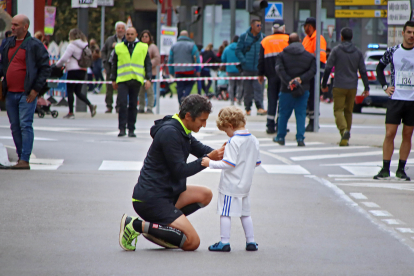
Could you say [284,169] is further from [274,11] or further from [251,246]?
[274,11]

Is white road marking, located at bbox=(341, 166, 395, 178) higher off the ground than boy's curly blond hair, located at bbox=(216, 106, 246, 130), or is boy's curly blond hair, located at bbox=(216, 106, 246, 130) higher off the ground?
boy's curly blond hair, located at bbox=(216, 106, 246, 130)

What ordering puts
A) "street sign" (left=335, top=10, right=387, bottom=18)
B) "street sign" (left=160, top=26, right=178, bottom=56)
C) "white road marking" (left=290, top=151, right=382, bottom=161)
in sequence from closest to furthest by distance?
"white road marking" (left=290, top=151, right=382, bottom=161) → "street sign" (left=160, top=26, right=178, bottom=56) → "street sign" (left=335, top=10, right=387, bottom=18)

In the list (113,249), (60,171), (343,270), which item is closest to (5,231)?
(113,249)

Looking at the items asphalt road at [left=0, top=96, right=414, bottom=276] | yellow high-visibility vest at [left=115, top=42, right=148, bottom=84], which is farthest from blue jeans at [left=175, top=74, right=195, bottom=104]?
asphalt road at [left=0, top=96, right=414, bottom=276]

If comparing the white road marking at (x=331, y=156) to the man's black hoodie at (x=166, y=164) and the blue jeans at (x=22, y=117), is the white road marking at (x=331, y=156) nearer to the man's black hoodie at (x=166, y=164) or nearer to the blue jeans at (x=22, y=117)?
the blue jeans at (x=22, y=117)

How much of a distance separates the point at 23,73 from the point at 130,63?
4.42 metres

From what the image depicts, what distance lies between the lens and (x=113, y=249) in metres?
5.63

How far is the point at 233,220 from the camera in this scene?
696cm

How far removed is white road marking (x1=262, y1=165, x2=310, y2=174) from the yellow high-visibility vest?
155 inches

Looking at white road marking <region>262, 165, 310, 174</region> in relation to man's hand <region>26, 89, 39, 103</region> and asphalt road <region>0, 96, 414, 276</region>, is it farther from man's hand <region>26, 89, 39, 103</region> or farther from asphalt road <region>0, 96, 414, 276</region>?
man's hand <region>26, 89, 39, 103</region>

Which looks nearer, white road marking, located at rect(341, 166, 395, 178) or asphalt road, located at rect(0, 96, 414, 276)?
asphalt road, located at rect(0, 96, 414, 276)

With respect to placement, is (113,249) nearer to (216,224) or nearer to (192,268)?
(192,268)

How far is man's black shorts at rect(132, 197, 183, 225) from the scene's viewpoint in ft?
18.5

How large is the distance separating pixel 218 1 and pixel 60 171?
39297 millimetres
